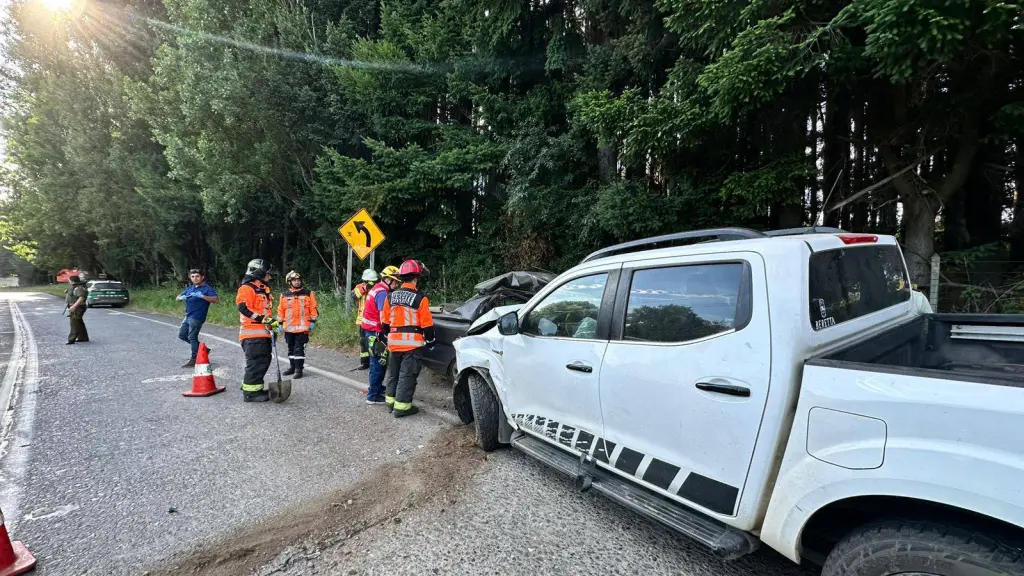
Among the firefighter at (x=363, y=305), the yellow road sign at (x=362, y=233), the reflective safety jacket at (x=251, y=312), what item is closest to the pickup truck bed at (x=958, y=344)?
the reflective safety jacket at (x=251, y=312)

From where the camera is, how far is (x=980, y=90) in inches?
213

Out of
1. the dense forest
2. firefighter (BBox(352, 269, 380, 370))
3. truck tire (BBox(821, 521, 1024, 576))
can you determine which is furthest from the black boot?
the dense forest

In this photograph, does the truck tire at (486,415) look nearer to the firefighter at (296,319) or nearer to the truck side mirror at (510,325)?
the truck side mirror at (510,325)

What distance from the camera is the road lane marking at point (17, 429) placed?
3.18 m

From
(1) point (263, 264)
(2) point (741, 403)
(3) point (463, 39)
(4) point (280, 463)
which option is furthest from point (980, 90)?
(3) point (463, 39)

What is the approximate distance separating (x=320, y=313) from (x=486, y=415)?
31.2ft

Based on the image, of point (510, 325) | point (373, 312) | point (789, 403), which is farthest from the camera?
point (373, 312)

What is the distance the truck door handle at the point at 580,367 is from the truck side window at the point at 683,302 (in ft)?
1.05

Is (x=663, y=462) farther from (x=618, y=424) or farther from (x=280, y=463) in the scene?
(x=280, y=463)

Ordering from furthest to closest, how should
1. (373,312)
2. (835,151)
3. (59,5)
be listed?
1. (59,5)
2. (835,151)
3. (373,312)

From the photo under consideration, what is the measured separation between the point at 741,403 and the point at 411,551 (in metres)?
1.99

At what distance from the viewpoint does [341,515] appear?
113 inches

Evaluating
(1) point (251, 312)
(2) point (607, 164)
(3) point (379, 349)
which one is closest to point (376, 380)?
(3) point (379, 349)

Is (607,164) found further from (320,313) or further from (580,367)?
(320,313)
